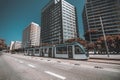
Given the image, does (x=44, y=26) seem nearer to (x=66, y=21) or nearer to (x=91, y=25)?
(x=66, y=21)

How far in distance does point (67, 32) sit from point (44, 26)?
132ft

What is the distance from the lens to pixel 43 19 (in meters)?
140

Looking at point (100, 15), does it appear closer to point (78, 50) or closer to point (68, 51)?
point (68, 51)

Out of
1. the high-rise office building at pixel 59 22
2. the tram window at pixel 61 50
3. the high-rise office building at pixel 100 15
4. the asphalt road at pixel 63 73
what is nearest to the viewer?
the asphalt road at pixel 63 73

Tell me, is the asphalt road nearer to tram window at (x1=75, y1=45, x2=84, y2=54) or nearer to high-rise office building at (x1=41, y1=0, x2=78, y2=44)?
tram window at (x1=75, y1=45, x2=84, y2=54)

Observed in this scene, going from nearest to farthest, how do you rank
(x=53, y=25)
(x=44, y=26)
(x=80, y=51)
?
(x=80, y=51)
(x=53, y=25)
(x=44, y=26)

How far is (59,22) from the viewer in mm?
106312

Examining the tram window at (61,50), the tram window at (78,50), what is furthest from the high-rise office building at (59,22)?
the tram window at (78,50)

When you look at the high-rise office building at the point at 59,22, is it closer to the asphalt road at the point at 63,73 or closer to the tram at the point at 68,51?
the tram at the point at 68,51

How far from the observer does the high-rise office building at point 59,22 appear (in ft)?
340

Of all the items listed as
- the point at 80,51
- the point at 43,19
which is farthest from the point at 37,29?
the point at 80,51

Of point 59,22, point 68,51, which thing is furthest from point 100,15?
point 68,51

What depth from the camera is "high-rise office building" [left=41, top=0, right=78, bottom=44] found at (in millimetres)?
103500

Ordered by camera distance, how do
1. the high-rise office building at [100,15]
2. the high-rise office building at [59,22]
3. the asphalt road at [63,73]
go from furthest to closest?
the high-rise office building at [59,22] → the high-rise office building at [100,15] → the asphalt road at [63,73]
